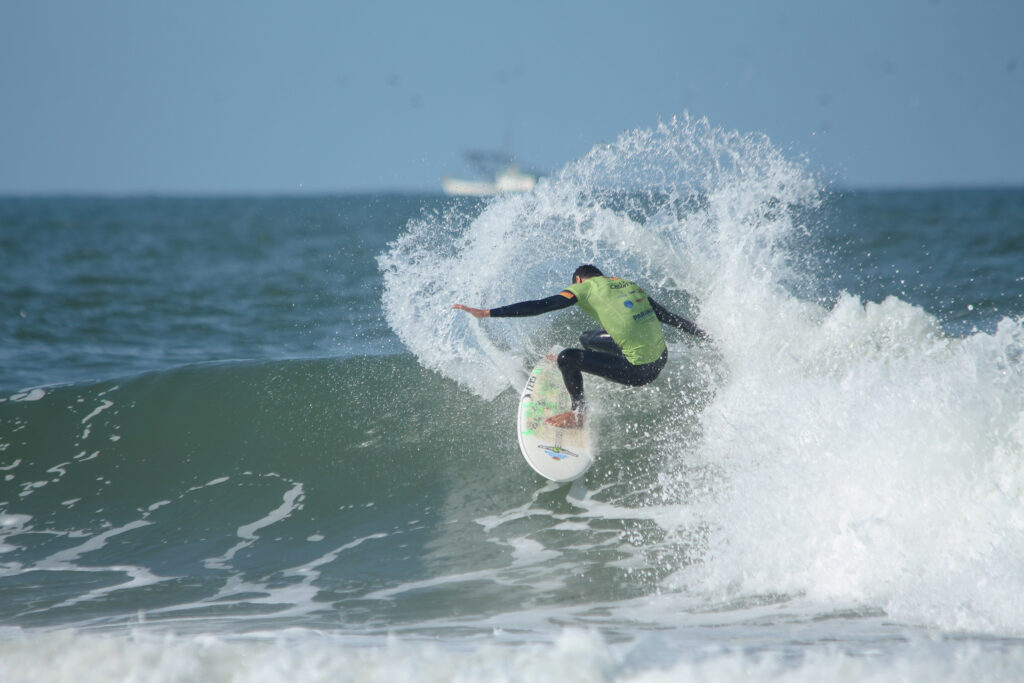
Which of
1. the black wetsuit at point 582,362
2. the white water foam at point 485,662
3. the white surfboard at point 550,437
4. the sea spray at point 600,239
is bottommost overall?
the white water foam at point 485,662

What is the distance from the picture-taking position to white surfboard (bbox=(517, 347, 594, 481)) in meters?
6.39

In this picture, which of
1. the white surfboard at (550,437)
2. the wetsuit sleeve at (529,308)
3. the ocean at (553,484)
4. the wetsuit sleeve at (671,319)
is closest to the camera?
the ocean at (553,484)

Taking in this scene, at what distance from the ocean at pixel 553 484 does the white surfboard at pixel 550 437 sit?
28 centimetres

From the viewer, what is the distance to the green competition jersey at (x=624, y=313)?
6.27 metres

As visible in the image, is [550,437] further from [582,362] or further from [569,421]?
[582,362]

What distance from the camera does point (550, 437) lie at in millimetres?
6559

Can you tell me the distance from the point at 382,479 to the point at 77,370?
6439 millimetres

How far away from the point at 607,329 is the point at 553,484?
1.33 metres

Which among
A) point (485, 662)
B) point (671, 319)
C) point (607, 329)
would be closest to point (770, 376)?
point (671, 319)

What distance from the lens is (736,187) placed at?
8789mm

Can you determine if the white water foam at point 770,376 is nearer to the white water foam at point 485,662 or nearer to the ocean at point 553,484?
the ocean at point 553,484

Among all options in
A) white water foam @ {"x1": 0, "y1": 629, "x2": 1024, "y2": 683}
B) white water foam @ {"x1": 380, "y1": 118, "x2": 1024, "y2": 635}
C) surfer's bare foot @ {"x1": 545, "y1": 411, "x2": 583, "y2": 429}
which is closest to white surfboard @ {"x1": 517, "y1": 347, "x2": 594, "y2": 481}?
surfer's bare foot @ {"x1": 545, "y1": 411, "x2": 583, "y2": 429}

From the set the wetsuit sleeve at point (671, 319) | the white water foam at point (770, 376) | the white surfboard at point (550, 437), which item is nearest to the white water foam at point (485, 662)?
the white water foam at point (770, 376)

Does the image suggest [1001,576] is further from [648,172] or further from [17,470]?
[17,470]
